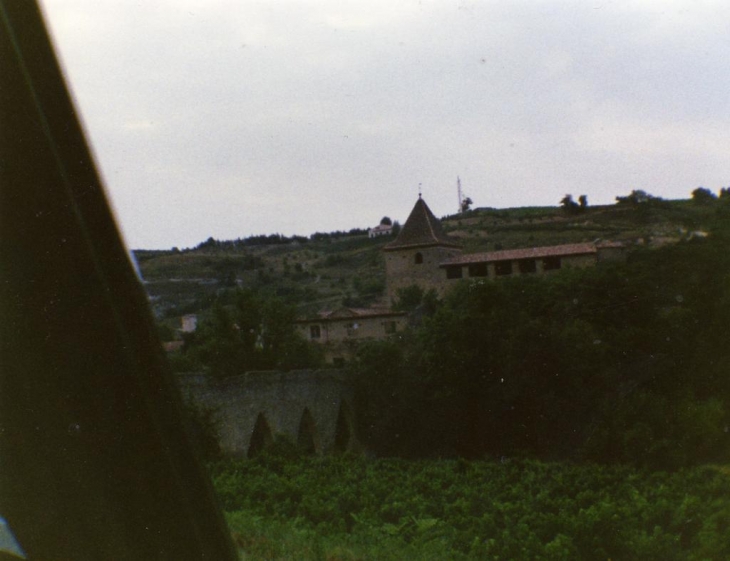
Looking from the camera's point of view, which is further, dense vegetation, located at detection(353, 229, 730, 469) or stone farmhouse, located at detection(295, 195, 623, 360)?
stone farmhouse, located at detection(295, 195, 623, 360)

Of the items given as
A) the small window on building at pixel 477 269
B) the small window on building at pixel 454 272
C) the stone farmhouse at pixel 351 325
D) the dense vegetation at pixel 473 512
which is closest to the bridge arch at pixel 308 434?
the dense vegetation at pixel 473 512

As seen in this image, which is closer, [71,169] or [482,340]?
[71,169]

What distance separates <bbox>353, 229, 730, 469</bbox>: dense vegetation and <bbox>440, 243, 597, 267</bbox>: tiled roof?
40.6ft

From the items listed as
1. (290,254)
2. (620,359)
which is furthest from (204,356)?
(290,254)

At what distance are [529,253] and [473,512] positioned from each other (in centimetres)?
3338

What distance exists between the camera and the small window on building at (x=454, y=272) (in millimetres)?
47312

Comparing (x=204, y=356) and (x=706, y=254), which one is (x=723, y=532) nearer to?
(x=706, y=254)

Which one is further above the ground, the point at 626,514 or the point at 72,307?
the point at 72,307

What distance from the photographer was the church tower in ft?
159

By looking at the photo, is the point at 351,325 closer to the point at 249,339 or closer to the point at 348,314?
the point at 348,314

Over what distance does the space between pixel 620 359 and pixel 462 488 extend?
38.0ft

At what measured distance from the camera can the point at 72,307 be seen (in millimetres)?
1914

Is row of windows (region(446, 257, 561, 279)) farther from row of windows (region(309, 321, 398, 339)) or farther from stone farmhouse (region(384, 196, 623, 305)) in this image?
row of windows (region(309, 321, 398, 339))

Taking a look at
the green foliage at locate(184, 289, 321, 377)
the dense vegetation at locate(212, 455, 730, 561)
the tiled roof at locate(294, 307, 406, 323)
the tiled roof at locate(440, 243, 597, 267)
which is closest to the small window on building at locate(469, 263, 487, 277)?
the tiled roof at locate(440, 243, 597, 267)
